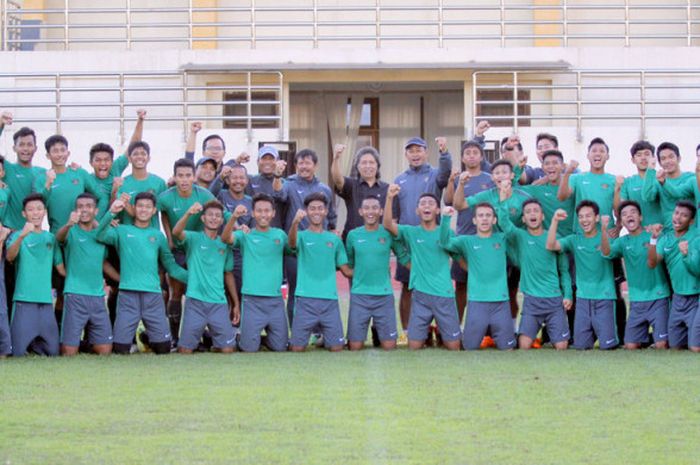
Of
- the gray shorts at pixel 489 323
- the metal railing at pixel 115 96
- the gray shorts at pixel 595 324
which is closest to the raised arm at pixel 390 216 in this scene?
the gray shorts at pixel 489 323

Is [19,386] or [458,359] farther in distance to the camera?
[458,359]

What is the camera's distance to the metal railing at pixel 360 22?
945 inches

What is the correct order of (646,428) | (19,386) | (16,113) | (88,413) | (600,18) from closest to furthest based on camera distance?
1. (646,428)
2. (88,413)
3. (19,386)
4. (16,113)
5. (600,18)

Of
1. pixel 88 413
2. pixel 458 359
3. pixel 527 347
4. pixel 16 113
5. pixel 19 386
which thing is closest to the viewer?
pixel 88 413

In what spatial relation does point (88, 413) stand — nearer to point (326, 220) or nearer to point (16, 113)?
point (326, 220)

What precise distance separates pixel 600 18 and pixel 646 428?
60.5 feet

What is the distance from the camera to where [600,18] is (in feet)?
81.1

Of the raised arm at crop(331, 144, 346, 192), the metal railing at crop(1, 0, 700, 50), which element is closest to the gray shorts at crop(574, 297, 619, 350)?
the raised arm at crop(331, 144, 346, 192)

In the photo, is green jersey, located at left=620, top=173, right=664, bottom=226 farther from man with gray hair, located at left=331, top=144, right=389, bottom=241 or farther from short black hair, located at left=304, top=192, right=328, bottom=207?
short black hair, located at left=304, top=192, right=328, bottom=207

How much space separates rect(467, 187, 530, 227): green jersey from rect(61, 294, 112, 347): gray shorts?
3.07 meters

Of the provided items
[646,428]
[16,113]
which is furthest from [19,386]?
[16,113]

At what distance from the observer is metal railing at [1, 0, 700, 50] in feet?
78.8

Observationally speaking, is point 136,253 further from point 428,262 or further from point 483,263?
point 483,263

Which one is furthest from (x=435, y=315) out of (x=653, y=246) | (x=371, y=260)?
(x=653, y=246)
